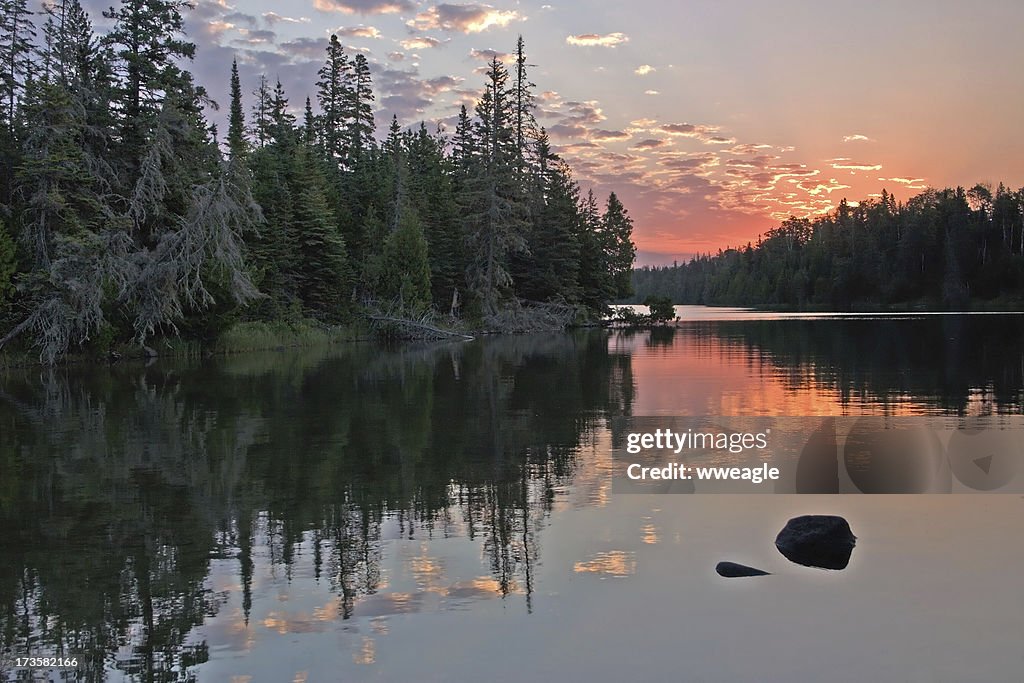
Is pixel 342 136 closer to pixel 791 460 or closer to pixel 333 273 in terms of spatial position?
pixel 333 273

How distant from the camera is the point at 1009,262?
11644 cm

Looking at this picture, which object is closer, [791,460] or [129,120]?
[791,460]

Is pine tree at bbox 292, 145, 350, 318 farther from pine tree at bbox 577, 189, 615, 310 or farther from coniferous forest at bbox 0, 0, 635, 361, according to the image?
pine tree at bbox 577, 189, 615, 310

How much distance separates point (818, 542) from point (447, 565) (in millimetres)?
3518

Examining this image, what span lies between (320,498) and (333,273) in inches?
1665

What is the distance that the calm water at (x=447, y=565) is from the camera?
19.6ft

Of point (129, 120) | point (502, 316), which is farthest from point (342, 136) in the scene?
point (129, 120)

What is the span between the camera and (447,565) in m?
7.93

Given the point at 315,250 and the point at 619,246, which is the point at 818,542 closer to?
the point at 315,250

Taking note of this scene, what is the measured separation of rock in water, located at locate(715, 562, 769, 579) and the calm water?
0.14 meters

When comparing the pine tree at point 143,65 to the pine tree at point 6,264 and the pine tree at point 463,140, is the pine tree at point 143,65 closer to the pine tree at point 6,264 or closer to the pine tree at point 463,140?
the pine tree at point 6,264

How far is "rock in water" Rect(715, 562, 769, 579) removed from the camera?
299 inches

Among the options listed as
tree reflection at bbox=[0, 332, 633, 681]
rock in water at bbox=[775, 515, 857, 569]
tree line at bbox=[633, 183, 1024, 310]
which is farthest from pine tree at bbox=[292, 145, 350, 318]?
tree line at bbox=[633, 183, 1024, 310]

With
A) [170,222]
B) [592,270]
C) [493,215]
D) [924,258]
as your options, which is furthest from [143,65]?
[924,258]
